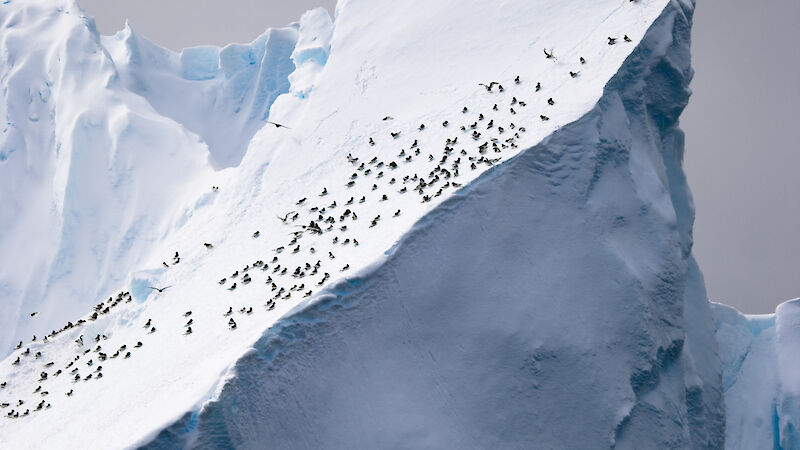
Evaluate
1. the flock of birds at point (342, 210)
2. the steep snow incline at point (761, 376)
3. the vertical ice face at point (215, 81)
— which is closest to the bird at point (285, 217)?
the flock of birds at point (342, 210)

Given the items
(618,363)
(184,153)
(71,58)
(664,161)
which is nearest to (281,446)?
(618,363)

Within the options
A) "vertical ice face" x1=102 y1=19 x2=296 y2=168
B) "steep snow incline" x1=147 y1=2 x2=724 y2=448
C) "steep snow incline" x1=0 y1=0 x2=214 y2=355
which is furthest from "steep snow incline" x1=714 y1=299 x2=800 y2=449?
"vertical ice face" x1=102 y1=19 x2=296 y2=168

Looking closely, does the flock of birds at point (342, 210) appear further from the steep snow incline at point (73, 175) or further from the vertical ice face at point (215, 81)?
the vertical ice face at point (215, 81)

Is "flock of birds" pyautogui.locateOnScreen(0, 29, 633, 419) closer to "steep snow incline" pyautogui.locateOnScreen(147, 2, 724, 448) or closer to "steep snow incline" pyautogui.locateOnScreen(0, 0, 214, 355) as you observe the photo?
"steep snow incline" pyautogui.locateOnScreen(147, 2, 724, 448)

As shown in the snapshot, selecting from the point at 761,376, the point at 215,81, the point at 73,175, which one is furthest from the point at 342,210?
the point at 215,81

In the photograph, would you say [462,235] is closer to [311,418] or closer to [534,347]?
[534,347]

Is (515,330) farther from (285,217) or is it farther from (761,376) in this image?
(761,376)
